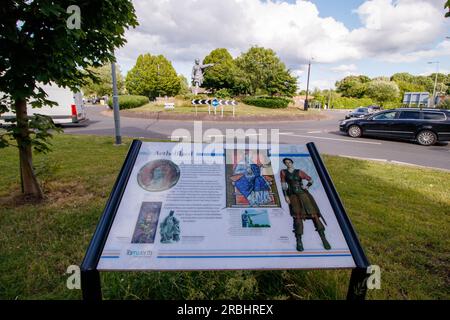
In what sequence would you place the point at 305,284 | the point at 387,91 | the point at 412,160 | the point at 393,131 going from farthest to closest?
the point at 387,91, the point at 393,131, the point at 412,160, the point at 305,284

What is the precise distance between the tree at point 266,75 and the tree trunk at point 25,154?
32.4 metres

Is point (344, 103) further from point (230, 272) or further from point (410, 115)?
point (230, 272)

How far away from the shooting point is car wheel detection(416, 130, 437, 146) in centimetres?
1104

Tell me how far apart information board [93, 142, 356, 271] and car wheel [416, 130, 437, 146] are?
11574mm

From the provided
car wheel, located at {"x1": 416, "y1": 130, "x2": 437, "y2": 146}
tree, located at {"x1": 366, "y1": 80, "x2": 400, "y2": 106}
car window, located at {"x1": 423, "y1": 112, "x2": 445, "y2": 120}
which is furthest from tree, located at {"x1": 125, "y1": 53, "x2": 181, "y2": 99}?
car wheel, located at {"x1": 416, "y1": 130, "x2": 437, "y2": 146}

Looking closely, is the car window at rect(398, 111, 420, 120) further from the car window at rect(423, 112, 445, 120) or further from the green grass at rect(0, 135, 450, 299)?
the green grass at rect(0, 135, 450, 299)

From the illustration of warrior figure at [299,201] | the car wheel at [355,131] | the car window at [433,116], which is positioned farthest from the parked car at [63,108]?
the car window at [433,116]

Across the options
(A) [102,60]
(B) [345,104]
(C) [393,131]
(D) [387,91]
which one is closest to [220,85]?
(B) [345,104]

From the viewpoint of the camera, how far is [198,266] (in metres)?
1.76

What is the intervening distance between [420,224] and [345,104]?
59.0 meters

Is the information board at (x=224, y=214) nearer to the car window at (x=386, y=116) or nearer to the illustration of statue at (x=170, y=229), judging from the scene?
the illustration of statue at (x=170, y=229)

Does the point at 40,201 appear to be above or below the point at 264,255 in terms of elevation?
below
